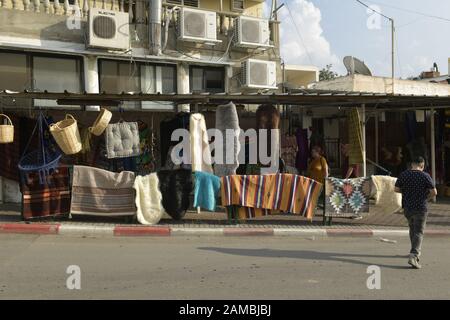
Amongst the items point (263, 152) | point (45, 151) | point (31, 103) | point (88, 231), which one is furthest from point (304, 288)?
point (31, 103)

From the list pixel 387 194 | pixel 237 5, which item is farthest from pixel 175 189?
pixel 237 5

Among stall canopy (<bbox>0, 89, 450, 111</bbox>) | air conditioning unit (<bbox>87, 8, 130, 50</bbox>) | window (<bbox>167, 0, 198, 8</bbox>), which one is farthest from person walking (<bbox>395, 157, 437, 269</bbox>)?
window (<bbox>167, 0, 198, 8</bbox>)

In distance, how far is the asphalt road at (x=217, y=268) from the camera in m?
5.73

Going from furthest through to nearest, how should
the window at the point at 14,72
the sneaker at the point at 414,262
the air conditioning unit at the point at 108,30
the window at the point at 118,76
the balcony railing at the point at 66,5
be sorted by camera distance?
the window at the point at 118,76, the air conditioning unit at the point at 108,30, the balcony railing at the point at 66,5, the window at the point at 14,72, the sneaker at the point at 414,262

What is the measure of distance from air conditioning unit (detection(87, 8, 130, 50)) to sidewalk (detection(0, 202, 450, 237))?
4.58 m

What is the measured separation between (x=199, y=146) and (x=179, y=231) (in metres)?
1.85

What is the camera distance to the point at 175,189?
994 cm

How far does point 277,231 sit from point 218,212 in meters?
2.15

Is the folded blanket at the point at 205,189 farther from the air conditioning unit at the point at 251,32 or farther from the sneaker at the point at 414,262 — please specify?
the air conditioning unit at the point at 251,32

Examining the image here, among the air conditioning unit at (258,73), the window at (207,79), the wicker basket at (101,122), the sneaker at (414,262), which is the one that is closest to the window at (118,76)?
the window at (207,79)

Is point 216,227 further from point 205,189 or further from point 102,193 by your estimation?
point 102,193

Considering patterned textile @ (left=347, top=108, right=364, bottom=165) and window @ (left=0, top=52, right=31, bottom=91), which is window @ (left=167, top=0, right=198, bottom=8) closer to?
window @ (left=0, top=52, right=31, bottom=91)

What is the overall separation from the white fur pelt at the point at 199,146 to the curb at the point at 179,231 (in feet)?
4.36

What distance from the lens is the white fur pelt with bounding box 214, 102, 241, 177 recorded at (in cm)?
1051
